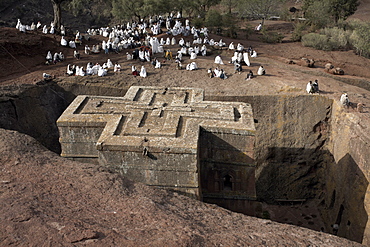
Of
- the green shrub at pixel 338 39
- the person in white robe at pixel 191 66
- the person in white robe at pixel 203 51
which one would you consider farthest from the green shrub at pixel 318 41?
the person in white robe at pixel 191 66

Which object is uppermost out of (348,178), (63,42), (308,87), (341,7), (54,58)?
(341,7)

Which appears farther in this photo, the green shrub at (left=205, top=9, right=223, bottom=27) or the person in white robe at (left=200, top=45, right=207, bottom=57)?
the green shrub at (left=205, top=9, right=223, bottom=27)

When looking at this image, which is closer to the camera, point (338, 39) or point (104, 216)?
point (104, 216)

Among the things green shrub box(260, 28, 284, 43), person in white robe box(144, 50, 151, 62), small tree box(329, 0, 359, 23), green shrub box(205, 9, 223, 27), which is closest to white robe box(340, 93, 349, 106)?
person in white robe box(144, 50, 151, 62)

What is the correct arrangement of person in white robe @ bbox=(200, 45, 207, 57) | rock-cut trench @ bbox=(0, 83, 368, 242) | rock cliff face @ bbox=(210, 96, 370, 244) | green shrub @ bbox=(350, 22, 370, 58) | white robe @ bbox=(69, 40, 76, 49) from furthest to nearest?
green shrub @ bbox=(350, 22, 370, 58), white robe @ bbox=(69, 40, 76, 49), person in white robe @ bbox=(200, 45, 207, 57), rock-cut trench @ bbox=(0, 83, 368, 242), rock cliff face @ bbox=(210, 96, 370, 244)

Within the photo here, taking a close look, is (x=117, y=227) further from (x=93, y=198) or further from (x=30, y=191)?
(x=30, y=191)

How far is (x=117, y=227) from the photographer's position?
5809 millimetres

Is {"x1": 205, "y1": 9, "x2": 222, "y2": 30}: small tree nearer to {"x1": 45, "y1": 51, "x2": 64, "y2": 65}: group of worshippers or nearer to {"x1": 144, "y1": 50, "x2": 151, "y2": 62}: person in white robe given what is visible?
{"x1": 144, "y1": 50, "x2": 151, "y2": 62}: person in white robe

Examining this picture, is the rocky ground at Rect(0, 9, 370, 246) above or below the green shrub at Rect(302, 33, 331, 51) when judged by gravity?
above

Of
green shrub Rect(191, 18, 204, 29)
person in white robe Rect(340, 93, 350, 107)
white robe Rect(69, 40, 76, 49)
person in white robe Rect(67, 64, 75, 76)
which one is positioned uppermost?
green shrub Rect(191, 18, 204, 29)

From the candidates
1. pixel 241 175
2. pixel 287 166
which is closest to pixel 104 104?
pixel 241 175

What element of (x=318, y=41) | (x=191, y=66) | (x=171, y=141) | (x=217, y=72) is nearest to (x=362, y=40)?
(x=318, y=41)

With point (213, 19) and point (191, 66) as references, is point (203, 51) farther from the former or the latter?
point (213, 19)

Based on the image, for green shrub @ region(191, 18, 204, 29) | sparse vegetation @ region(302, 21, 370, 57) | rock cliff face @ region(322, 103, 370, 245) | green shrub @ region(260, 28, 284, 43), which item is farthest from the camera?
green shrub @ region(191, 18, 204, 29)
